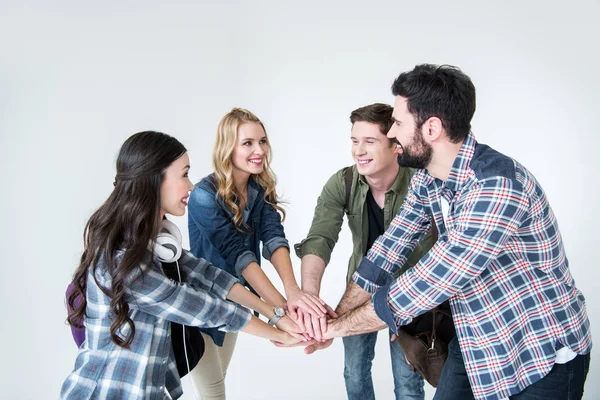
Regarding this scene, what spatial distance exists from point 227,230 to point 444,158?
99cm

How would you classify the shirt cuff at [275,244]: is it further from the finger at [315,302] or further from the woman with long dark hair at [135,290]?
the woman with long dark hair at [135,290]

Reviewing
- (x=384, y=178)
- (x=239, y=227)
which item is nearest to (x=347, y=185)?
(x=384, y=178)

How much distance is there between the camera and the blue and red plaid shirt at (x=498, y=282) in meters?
1.79

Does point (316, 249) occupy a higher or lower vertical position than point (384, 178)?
lower

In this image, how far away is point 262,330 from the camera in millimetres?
2213

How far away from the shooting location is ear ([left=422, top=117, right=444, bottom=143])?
1.99 meters

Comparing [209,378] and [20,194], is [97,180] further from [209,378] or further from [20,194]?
[209,378]

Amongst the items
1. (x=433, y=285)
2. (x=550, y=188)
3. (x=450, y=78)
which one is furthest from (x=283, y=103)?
(x=433, y=285)

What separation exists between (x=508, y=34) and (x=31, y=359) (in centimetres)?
390

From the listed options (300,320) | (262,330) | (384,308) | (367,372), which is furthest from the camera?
(367,372)

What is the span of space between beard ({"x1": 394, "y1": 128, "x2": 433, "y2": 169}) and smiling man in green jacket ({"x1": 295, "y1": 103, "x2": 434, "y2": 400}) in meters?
0.52

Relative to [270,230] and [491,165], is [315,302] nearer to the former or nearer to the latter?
[270,230]

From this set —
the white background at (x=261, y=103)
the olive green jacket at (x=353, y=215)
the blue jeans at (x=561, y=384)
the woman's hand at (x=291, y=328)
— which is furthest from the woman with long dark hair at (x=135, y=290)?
the white background at (x=261, y=103)

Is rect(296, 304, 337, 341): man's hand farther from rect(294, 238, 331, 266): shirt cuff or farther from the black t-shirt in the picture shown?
the black t-shirt
